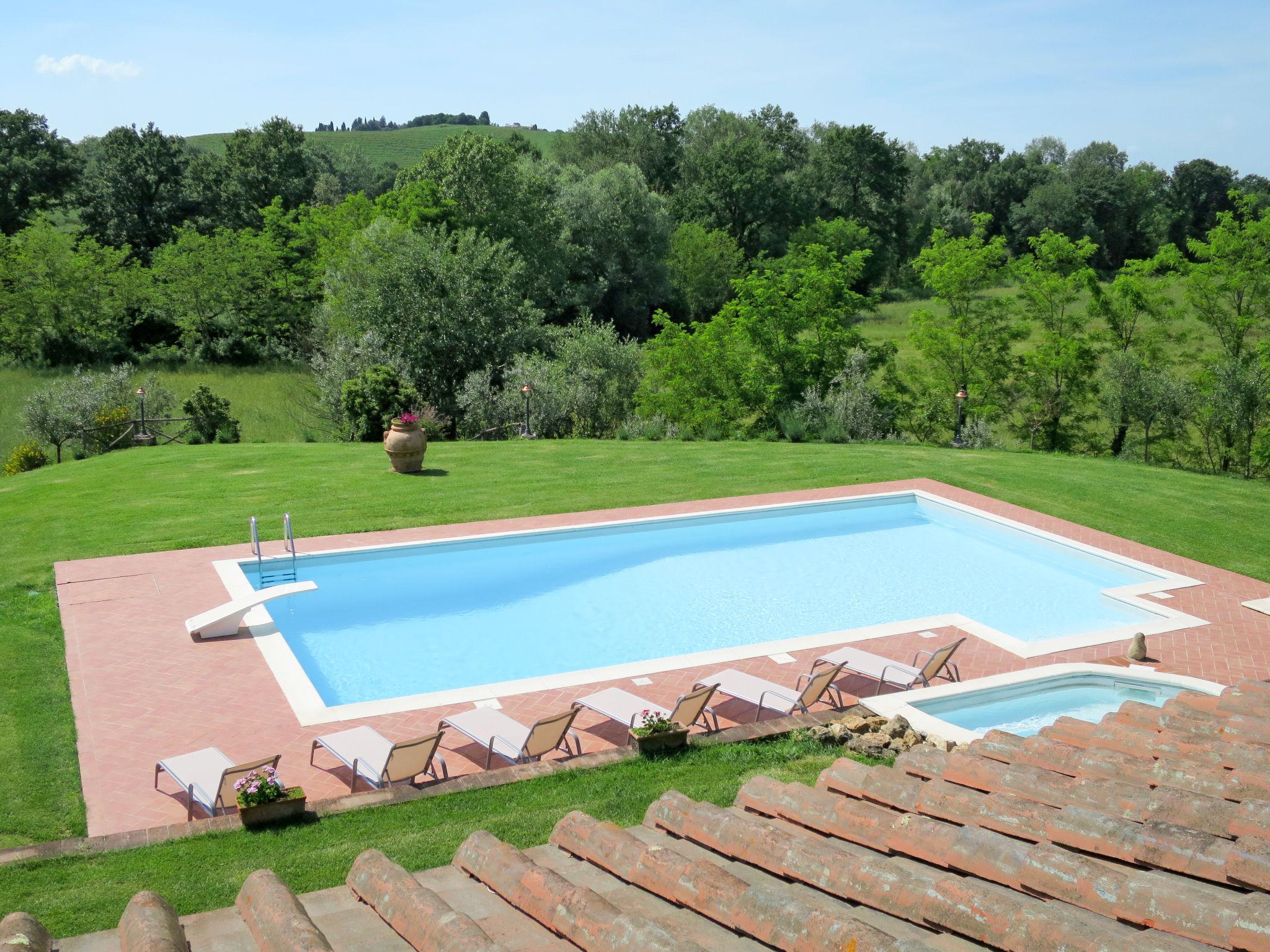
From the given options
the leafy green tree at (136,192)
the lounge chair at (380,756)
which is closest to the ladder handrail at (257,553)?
the lounge chair at (380,756)

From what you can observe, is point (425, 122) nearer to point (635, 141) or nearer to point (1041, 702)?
point (635, 141)

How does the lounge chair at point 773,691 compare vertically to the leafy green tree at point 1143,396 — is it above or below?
below

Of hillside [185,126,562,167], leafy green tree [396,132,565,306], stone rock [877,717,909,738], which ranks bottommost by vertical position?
stone rock [877,717,909,738]

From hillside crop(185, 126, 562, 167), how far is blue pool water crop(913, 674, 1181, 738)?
85.0 m

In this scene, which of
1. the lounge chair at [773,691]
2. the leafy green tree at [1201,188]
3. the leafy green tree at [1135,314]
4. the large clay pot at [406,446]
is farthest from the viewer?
the leafy green tree at [1201,188]

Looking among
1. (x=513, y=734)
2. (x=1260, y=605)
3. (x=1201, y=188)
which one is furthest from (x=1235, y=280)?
(x=1201, y=188)

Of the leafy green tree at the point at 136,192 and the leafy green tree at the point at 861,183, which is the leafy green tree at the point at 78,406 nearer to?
the leafy green tree at the point at 136,192

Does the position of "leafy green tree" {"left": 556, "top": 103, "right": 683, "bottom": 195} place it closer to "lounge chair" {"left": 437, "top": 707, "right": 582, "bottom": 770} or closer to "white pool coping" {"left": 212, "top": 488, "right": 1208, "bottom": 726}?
"white pool coping" {"left": 212, "top": 488, "right": 1208, "bottom": 726}

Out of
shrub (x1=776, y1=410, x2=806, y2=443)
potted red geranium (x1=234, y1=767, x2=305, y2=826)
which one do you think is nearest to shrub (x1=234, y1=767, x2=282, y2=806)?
potted red geranium (x1=234, y1=767, x2=305, y2=826)

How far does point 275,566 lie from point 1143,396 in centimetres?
2380

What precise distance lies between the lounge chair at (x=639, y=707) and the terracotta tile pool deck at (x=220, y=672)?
288 mm

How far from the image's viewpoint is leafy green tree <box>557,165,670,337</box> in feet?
167

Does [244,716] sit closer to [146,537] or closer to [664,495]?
[146,537]

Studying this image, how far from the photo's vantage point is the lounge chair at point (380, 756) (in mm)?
8625
